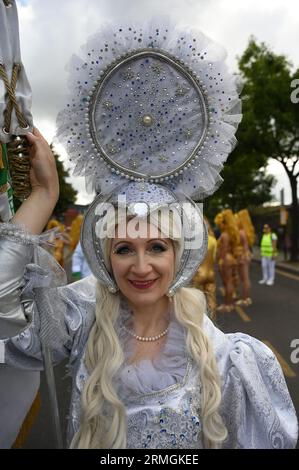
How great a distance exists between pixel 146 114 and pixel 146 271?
0.58 metres

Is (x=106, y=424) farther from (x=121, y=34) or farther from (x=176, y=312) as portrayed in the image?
(x=121, y=34)

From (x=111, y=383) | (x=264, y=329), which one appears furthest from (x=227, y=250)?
(x=111, y=383)

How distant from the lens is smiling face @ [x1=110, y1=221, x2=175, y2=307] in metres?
1.95

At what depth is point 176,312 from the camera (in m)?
2.07

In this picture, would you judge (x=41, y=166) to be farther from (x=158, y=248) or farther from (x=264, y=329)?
(x=264, y=329)

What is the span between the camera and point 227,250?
10109 millimetres

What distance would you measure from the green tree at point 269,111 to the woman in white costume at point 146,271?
741 inches

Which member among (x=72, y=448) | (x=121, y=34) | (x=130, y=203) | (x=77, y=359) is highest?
(x=121, y=34)

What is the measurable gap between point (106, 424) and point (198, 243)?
2.38ft

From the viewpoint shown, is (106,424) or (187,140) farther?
(187,140)

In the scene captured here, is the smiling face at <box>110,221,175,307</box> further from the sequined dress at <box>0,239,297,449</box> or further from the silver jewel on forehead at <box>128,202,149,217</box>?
the sequined dress at <box>0,239,297,449</box>
